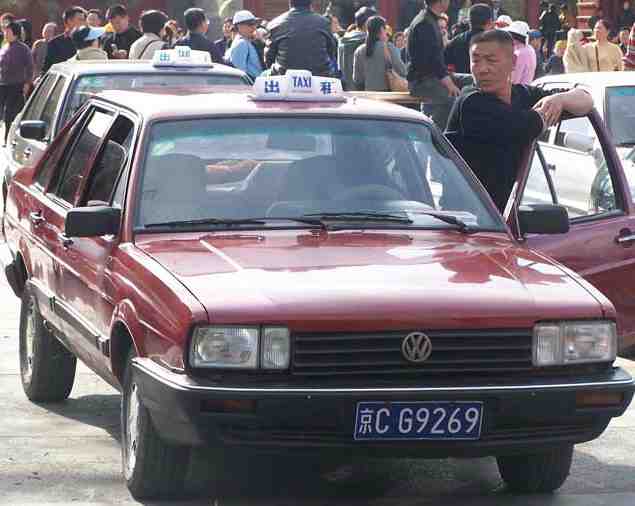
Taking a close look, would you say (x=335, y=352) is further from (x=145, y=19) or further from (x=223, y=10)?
(x=223, y=10)

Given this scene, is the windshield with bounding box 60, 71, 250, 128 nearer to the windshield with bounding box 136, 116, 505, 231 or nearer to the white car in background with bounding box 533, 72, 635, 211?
the white car in background with bounding box 533, 72, 635, 211

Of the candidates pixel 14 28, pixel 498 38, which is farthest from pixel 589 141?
pixel 14 28

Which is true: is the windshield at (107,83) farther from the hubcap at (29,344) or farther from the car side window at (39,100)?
the hubcap at (29,344)

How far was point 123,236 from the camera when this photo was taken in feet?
21.1

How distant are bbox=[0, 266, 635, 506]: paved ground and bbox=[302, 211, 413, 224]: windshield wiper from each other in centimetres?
91

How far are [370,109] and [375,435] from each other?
1.93 m

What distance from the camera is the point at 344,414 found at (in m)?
5.46

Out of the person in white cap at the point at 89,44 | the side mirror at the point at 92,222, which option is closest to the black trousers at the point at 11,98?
the person in white cap at the point at 89,44

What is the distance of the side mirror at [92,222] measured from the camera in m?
6.40

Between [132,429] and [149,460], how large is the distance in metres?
0.23

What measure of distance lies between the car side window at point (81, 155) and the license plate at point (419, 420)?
2.30m

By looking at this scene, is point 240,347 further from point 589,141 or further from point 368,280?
point 589,141

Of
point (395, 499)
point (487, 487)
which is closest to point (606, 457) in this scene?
point (487, 487)

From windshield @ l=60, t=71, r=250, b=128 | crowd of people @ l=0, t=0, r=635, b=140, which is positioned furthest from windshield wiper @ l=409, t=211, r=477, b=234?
windshield @ l=60, t=71, r=250, b=128
